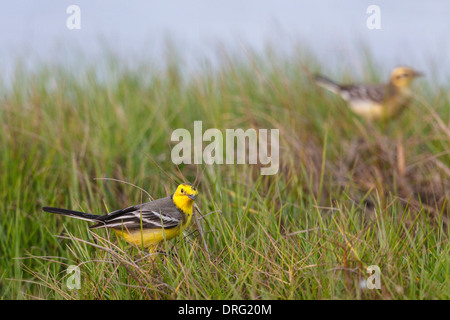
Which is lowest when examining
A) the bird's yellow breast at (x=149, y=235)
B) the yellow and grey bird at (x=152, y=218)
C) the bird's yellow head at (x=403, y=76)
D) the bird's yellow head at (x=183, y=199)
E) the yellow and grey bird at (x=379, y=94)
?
the bird's yellow breast at (x=149, y=235)

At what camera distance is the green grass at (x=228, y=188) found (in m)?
4.04

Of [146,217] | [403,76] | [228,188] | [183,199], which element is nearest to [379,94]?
[403,76]

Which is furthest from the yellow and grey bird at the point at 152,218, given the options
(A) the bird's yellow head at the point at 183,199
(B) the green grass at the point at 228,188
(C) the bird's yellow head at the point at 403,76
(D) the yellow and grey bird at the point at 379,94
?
(C) the bird's yellow head at the point at 403,76

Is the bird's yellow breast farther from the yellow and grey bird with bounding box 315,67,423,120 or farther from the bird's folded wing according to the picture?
the yellow and grey bird with bounding box 315,67,423,120

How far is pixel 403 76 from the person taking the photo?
901 cm

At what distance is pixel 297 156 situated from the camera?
6.75 metres

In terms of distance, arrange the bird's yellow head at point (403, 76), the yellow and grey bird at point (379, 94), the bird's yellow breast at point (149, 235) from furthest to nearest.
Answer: the bird's yellow head at point (403, 76), the yellow and grey bird at point (379, 94), the bird's yellow breast at point (149, 235)

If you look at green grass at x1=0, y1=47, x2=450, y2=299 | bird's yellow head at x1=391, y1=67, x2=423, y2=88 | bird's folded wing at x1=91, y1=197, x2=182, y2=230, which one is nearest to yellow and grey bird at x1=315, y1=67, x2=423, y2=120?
bird's yellow head at x1=391, y1=67, x2=423, y2=88

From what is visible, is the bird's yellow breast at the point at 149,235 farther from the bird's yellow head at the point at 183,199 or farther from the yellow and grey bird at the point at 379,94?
the yellow and grey bird at the point at 379,94

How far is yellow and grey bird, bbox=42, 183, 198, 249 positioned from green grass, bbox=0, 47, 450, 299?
0.13 metres

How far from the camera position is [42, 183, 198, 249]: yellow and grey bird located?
13.6 feet
